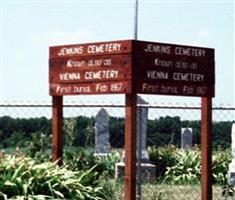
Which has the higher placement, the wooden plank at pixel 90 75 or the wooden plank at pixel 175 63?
the wooden plank at pixel 175 63

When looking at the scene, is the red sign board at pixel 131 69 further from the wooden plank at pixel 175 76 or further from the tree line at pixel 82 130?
the tree line at pixel 82 130

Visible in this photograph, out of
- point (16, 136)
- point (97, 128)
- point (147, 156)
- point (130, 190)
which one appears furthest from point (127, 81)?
point (97, 128)

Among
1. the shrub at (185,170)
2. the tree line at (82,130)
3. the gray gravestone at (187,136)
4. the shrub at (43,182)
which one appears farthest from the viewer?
the gray gravestone at (187,136)

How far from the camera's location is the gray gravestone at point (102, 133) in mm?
20297

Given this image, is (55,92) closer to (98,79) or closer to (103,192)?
(98,79)

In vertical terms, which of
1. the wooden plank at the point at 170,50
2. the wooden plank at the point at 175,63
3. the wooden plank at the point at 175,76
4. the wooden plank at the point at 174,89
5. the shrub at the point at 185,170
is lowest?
the shrub at the point at 185,170

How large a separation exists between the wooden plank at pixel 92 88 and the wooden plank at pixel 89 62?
0.61ft

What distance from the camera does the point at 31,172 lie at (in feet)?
23.7

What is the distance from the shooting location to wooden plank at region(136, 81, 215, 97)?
7312mm

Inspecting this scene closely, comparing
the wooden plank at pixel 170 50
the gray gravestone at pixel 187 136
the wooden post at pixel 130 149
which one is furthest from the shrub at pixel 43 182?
the gray gravestone at pixel 187 136

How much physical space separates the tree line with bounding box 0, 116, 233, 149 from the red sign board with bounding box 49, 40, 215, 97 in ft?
20.6

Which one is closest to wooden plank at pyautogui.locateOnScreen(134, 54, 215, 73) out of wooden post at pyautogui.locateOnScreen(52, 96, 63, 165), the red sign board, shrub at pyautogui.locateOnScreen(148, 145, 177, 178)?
the red sign board

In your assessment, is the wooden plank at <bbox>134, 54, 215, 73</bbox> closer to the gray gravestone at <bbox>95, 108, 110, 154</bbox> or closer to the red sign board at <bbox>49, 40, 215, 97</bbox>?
the red sign board at <bbox>49, 40, 215, 97</bbox>

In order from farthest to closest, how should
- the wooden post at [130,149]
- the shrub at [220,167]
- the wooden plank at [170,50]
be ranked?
the shrub at [220,167], the wooden plank at [170,50], the wooden post at [130,149]
